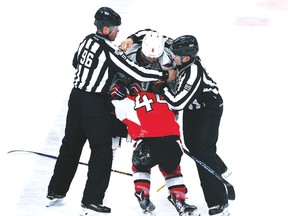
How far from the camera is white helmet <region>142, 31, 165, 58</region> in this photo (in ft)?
17.9

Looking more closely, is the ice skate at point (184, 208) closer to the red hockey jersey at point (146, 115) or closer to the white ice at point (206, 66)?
the white ice at point (206, 66)

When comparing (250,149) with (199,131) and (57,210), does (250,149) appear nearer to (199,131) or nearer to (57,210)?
(199,131)

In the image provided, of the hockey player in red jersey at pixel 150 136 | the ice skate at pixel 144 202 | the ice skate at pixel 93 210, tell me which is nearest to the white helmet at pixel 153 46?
the hockey player in red jersey at pixel 150 136

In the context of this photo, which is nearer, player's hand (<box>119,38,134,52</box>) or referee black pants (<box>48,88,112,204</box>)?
referee black pants (<box>48,88,112,204</box>)

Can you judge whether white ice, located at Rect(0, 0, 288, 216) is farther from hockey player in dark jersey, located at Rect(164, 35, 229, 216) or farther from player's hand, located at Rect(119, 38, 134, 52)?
player's hand, located at Rect(119, 38, 134, 52)

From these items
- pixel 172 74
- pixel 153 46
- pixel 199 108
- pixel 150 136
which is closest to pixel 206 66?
pixel 199 108

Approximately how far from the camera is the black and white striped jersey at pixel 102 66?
215 inches

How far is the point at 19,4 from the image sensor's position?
8734 millimetres

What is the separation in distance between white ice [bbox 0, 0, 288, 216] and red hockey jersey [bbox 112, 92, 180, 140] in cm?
57

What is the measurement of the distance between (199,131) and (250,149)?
0.93m

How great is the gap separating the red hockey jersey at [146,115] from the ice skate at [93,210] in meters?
0.48

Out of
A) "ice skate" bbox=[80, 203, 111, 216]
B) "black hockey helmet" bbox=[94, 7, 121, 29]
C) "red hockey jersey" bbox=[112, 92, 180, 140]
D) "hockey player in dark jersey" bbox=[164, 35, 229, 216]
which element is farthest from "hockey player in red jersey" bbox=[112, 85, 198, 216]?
"black hockey helmet" bbox=[94, 7, 121, 29]

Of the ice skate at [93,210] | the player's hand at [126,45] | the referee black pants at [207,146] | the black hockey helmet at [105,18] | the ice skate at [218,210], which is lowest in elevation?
the ice skate at [93,210]

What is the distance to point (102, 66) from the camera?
5500 mm
